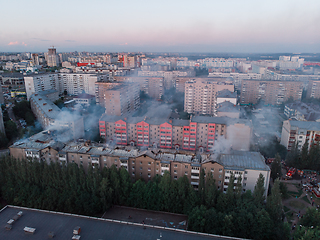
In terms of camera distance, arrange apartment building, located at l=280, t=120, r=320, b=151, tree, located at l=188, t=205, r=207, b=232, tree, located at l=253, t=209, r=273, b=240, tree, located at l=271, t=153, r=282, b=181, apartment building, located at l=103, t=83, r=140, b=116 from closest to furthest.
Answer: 1. tree, located at l=253, t=209, r=273, b=240
2. tree, located at l=188, t=205, r=207, b=232
3. tree, located at l=271, t=153, r=282, b=181
4. apartment building, located at l=280, t=120, r=320, b=151
5. apartment building, located at l=103, t=83, r=140, b=116

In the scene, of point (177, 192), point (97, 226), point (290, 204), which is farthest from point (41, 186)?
point (290, 204)

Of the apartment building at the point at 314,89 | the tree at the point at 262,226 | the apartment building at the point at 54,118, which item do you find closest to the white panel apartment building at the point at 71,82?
the apartment building at the point at 54,118

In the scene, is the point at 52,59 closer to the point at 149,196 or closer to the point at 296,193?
the point at 149,196

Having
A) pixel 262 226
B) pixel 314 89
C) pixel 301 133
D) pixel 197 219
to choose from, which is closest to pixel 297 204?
pixel 262 226

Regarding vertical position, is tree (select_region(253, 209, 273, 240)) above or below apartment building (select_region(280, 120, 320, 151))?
below

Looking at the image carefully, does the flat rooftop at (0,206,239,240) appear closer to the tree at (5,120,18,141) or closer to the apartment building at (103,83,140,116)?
the tree at (5,120,18,141)

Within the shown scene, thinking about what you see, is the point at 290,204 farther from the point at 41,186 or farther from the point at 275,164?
the point at 41,186

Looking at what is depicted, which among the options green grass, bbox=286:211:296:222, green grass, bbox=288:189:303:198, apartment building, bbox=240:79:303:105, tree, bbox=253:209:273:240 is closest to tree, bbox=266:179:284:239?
tree, bbox=253:209:273:240
